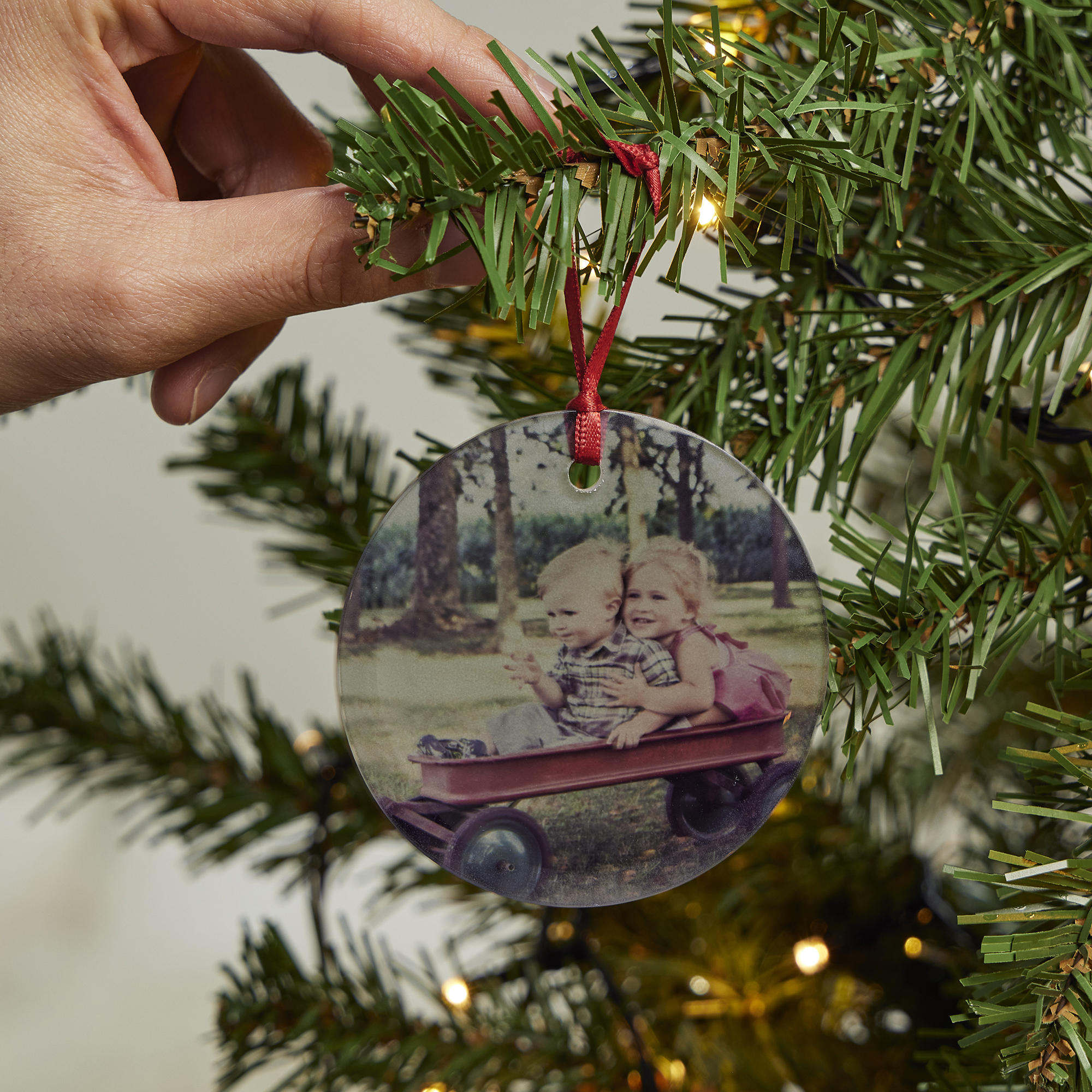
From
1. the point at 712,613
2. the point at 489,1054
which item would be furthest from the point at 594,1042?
the point at 712,613

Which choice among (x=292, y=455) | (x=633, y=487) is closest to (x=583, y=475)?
(x=633, y=487)

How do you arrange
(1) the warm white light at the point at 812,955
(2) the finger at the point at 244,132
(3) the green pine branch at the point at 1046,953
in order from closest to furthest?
(3) the green pine branch at the point at 1046,953
(2) the finger at the point at 244,132
(1) the warm white light at the point at 812,955

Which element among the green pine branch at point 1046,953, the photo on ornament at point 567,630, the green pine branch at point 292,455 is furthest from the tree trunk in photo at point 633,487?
the green pine branch at point 292,455

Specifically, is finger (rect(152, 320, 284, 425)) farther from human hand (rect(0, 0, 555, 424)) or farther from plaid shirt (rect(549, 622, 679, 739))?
plaid shirt (rect(549, 622, 679, 739))

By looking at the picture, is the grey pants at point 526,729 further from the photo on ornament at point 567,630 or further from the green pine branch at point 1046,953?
the green pine branch at point 1046,953

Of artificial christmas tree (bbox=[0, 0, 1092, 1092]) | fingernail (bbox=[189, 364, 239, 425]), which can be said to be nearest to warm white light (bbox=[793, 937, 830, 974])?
artificial christmas tree (bbox=[0, 0, 1092, 1092])

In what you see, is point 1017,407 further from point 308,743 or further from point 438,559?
point 308,743
